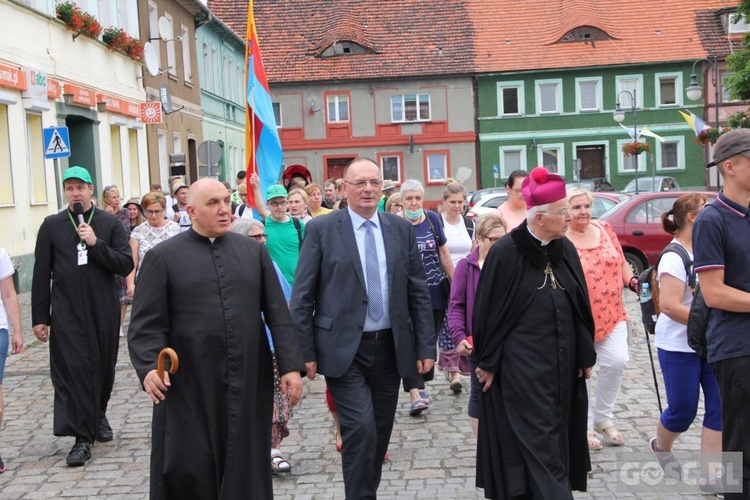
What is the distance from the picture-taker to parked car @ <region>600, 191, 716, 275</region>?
17781 millimetres

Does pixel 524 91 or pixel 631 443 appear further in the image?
pixel 524 91

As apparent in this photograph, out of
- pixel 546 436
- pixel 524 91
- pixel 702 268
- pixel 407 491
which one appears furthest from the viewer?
pixel 524 91

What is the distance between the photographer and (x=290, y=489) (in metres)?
6.54

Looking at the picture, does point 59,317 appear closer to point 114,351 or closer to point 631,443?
point 114,351

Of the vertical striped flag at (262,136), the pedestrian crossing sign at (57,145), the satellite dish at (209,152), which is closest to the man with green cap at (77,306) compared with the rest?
the vertical striped flag at (262,136)

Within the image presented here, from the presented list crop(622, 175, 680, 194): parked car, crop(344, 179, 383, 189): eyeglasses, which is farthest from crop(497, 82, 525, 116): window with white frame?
crop(344, 179, 383, 189): eyeglasses

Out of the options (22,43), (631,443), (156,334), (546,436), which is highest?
(22,43)

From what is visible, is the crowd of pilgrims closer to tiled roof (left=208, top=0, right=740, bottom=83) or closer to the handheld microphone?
the handheld microphone

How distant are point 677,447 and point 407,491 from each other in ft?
6.70

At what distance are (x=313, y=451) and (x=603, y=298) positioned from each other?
2334mm

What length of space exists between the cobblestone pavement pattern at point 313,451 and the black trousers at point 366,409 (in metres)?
0.82

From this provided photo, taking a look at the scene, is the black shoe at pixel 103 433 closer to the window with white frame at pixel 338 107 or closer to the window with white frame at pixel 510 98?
the window with white frame at pixel 338 107

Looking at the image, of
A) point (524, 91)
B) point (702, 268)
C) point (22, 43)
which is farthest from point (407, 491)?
point (524, 91)

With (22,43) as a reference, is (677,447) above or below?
below
